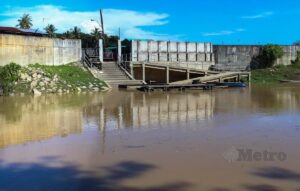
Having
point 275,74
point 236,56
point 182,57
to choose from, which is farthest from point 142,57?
point 275,74

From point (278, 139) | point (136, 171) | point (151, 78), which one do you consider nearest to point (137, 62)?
point (151, 78)

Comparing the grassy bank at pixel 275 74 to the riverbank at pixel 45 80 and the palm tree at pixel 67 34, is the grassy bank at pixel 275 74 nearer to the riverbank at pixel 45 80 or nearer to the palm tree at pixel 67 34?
the riverbank at pixel 45 80

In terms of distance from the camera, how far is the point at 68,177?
936 centimetres

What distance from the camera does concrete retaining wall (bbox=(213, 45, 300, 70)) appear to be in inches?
2126

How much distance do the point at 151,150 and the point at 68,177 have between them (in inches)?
120

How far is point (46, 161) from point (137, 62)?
110 feet

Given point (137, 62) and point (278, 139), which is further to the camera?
point (137, 62)

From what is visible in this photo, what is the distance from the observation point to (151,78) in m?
45.8

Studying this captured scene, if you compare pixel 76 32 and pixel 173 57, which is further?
pixel 76 32

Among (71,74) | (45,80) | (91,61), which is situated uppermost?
(91,61)

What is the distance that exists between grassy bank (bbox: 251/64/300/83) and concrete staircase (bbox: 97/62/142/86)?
49.1 feet

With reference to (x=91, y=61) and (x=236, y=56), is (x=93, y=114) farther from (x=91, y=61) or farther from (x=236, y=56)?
(x=236, y=56)

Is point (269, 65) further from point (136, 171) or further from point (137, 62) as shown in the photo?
point (136, 171)

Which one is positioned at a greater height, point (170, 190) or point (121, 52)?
point (121, 52)
